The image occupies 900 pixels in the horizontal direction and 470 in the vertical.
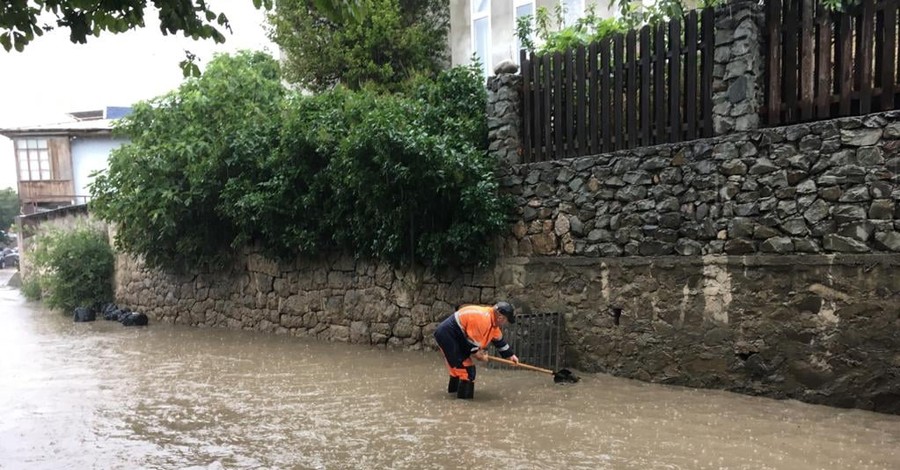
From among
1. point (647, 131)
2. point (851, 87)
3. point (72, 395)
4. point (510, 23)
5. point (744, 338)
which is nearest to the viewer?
point (851, 87)

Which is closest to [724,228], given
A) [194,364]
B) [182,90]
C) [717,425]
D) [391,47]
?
[717,425]

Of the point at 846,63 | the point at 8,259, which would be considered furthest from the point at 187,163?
the point at 8,259

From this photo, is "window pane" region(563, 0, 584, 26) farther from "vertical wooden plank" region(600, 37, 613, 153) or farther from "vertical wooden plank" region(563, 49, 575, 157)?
"vertical wooden plank" region(600, 37, 613, 153)

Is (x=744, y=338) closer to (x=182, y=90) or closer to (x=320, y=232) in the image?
(x=320, y=232)

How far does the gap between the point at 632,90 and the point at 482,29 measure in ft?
25.5

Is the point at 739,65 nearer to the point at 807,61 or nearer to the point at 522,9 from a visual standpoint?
the point at 807,61

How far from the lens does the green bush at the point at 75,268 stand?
17.8 meters

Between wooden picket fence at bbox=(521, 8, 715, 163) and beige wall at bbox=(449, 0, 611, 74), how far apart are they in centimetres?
518

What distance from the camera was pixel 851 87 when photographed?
618cm

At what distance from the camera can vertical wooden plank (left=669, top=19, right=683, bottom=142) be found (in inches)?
289

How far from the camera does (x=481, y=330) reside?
7164mm

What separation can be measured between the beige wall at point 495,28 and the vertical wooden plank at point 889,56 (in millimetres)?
7242

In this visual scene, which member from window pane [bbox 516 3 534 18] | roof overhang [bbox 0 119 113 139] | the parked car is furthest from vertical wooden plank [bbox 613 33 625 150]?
the parked car

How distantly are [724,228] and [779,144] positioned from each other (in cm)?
101
